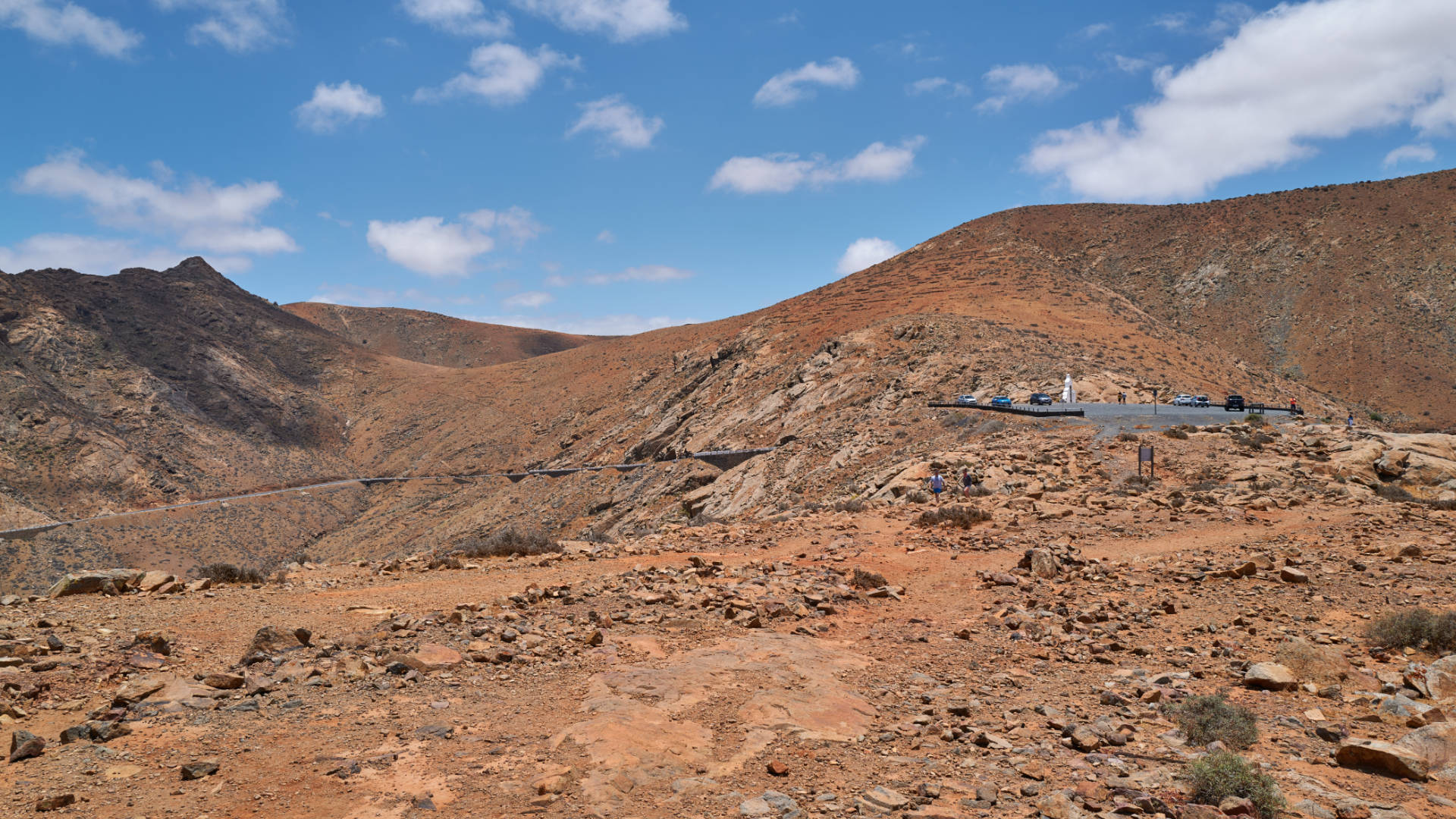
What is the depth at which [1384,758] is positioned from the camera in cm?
577

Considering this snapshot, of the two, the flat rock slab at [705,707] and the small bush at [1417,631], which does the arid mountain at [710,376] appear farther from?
the flat rock slab at [705,707]

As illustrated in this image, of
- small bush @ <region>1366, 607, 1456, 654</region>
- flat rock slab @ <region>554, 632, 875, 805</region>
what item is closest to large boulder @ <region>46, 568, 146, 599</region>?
flat rock slab @ <region>554, 632, 875, 805</region>

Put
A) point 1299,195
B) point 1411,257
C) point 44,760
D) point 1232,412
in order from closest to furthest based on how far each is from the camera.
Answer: point 44,760 → point 1232,412 → point 1411,257 → point 1299,195

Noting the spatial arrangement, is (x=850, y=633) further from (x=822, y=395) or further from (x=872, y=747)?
(x=822, y=395)

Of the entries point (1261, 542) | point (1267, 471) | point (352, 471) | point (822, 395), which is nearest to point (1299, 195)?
point (822, 395)

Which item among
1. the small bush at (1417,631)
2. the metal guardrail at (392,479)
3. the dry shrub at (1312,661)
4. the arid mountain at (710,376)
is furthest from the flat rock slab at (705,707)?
the metal guardrail at (392,479)

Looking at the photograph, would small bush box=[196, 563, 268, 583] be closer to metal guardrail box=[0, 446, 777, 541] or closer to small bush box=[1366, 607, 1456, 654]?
small bush box=[1366, 607, 1456, 654]

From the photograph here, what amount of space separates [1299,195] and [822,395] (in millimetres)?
79306

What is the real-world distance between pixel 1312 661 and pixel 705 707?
6.50 meters

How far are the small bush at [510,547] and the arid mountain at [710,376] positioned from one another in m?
8.91

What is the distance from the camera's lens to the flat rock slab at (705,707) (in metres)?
6.01

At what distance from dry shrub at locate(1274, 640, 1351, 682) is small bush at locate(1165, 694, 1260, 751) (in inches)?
57.4

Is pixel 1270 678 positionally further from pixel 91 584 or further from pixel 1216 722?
pixel 91 584

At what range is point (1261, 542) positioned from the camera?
12.8 meters
